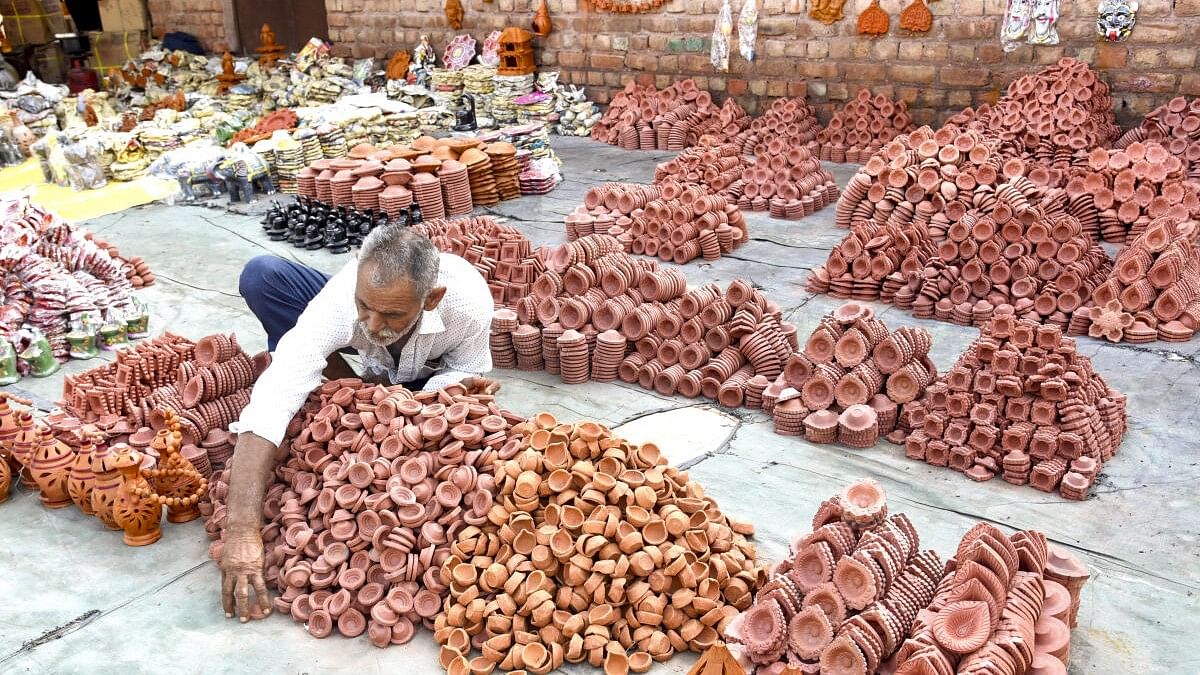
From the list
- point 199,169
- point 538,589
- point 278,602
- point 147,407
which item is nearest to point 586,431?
point 538,589

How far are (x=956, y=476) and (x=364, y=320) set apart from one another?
7.16 ft

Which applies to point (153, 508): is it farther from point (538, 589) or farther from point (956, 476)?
point (956, 476)

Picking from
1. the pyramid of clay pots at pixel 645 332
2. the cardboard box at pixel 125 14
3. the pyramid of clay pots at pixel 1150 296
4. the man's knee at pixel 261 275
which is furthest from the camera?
the cardboard box at pixel 125 14

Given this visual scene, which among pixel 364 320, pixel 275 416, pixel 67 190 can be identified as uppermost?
pixel 364 320

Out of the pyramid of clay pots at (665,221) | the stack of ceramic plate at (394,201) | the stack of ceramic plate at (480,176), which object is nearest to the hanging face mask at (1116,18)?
the pyramid of clay pots at (665,221)

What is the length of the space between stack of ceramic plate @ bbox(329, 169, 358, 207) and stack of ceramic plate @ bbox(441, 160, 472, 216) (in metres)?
0.67

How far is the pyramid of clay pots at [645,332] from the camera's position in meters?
4.23

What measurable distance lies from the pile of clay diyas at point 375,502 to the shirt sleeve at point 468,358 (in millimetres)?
156

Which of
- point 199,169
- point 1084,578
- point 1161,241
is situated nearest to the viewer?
point 1084,578

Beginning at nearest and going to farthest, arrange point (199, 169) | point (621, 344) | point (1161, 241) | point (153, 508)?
1. point (153, 508)
2. point (621, 344)
3. point (1161, 241)
4. point (199, 169)

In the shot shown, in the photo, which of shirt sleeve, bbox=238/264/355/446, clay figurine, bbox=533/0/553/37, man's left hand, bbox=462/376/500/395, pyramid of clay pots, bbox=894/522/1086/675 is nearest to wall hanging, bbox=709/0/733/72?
→ clay figurine, bbox=533/0/553/37

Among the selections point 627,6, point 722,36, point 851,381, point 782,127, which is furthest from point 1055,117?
point 627,6

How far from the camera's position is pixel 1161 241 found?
15.3ft

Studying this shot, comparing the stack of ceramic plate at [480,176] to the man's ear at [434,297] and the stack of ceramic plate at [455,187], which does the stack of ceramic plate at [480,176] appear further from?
the man's ear at [434,297]
